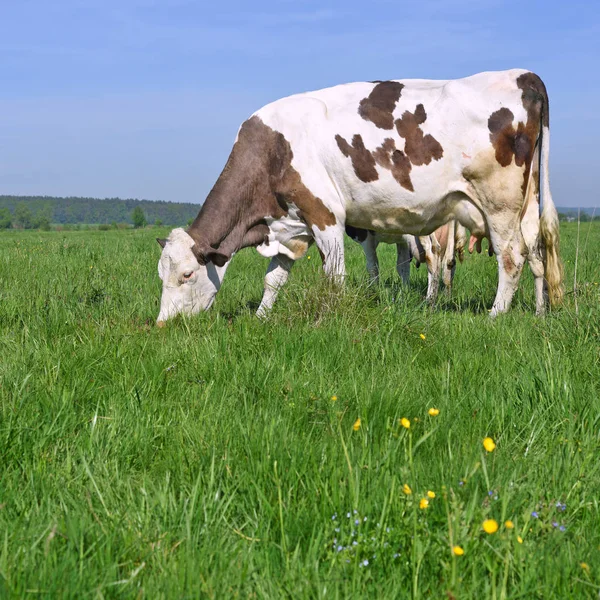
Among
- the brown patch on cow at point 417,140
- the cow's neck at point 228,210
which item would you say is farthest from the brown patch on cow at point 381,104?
the cow's neck at point 228,210

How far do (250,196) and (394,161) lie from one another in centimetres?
150

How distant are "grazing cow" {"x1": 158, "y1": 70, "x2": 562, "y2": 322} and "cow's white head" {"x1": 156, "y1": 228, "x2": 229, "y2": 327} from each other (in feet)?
0.04

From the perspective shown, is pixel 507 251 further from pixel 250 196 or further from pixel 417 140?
pixel 250 196

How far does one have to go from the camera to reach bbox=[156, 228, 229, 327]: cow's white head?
21.9 ft

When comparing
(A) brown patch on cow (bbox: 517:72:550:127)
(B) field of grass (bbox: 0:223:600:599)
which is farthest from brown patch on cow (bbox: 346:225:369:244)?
(B) field of grass (bbox: 0:223:600:599)

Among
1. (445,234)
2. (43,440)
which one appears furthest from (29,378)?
(445,234)

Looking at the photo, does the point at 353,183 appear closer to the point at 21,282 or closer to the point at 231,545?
the point at 21,282

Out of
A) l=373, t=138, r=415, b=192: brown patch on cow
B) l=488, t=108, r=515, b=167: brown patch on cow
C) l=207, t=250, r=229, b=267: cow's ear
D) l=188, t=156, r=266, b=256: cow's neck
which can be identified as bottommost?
l=207, t=250, r=229, b=267: cow's ear

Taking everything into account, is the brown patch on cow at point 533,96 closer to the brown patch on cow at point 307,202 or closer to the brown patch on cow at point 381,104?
the brown patch on cow at point 381,104

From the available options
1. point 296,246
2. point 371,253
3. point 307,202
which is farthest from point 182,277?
point 371,253

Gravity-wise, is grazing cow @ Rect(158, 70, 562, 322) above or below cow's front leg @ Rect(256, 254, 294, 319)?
above

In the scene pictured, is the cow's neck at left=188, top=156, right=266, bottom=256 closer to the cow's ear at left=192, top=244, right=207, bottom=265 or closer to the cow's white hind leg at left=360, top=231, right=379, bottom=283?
the cow's ear at left=192, top=244, right=207, bottom=265

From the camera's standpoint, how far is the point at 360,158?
6.77 meters

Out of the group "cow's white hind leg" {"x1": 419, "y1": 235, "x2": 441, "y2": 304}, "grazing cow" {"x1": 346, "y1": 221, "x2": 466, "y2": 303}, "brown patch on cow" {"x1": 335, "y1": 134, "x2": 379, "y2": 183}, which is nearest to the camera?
"brown patch on cow" {"x1": 335, "y1": 134, "x2": 379, "y2": 183}
